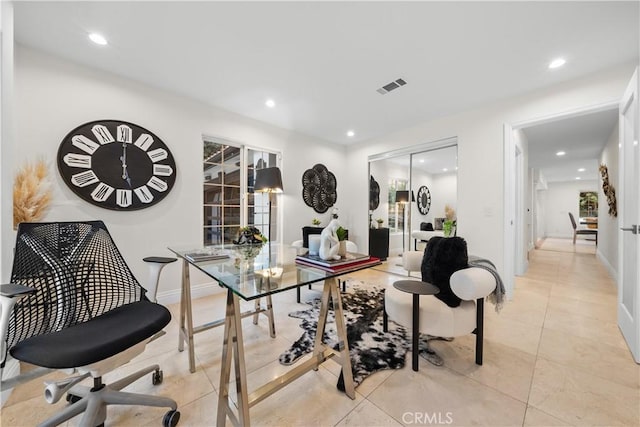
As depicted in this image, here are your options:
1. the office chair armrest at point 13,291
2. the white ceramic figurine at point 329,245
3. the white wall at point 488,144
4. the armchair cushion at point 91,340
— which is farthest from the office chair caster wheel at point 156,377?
the white wall at point 488,144

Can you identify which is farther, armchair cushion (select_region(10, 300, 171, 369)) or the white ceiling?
the white ceiling

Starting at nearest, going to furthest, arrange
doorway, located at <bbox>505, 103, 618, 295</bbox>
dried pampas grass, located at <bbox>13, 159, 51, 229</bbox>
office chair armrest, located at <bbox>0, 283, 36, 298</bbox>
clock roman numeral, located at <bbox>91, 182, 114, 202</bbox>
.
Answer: office chair armrest, located at <bbox>0, 283, 36, 298</bbox>, dried pampas grass, located at <bbox>13, 159, 51, 229</bbox>, clock roman numeral, located at <bbox>91, 182, 114, 202</bbox>, doorway, located at <bbox>505, 103, 618, 295</bbox>

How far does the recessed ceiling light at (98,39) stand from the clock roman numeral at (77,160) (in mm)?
1034

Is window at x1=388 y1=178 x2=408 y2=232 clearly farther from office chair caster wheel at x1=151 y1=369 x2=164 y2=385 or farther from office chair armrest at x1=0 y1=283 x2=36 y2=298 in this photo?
office chair armrest at x1=0 y1=283 x2=36 y2=298

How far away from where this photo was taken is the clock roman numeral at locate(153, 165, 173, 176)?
8.84ft

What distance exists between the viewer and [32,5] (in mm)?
1699

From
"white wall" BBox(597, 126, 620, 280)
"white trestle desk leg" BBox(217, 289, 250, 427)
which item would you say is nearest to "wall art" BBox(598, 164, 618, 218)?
"white wall" BBox(597, 126, 620, 280)

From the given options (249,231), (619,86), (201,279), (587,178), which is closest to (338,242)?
(249,231)

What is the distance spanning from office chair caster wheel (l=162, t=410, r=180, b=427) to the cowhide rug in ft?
2.22

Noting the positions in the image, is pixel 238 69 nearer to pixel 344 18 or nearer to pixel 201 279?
pixel 344 18

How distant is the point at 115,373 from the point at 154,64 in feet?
8.86

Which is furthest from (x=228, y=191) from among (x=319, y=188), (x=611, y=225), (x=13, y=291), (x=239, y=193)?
(x=611, y=225)

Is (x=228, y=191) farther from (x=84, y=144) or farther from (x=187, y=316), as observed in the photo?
(x=187, y=316)

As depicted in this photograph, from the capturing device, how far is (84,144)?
2.30 meters
